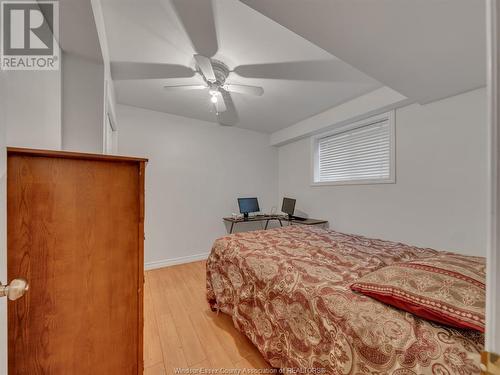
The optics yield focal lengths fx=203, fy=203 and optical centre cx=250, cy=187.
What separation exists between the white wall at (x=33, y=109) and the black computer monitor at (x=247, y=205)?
272cm

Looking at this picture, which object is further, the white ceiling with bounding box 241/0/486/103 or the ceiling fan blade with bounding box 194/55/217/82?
the ceiling fan blade with bounding box 194/55/217/82

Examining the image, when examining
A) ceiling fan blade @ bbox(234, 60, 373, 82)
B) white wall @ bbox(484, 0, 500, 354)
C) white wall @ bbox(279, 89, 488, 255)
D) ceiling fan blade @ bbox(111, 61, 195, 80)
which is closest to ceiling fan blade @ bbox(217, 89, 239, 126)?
ceiling fan blade @ bbox(234, 60, 373, 82)

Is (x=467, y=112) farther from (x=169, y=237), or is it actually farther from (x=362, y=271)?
(x=169, y=237)

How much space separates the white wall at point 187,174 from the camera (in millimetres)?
3098

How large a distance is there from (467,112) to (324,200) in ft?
6.31

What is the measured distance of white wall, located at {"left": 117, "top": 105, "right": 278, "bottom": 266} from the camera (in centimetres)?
310

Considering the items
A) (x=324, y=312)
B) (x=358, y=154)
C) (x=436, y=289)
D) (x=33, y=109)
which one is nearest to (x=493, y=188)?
(x=436, y=289)

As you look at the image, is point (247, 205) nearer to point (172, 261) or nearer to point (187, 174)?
point (187, 174)

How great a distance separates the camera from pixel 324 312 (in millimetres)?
1015

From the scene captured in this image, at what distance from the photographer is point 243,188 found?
4039 millimetres

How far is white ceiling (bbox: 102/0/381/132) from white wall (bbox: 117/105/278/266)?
1.31 ft

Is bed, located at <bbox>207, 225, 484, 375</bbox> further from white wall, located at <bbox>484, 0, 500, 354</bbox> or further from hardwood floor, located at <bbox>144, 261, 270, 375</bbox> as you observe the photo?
white wall, located at <bbox>484, 0, 500, 354</bbox>

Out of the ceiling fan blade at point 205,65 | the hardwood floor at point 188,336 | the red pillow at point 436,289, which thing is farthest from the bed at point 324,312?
the ceiling fan blade at point 205,65

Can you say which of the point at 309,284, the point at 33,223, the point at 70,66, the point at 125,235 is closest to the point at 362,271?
the point at 309,284
